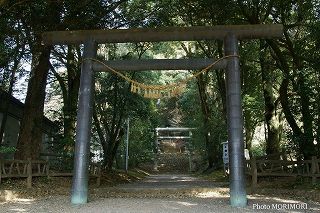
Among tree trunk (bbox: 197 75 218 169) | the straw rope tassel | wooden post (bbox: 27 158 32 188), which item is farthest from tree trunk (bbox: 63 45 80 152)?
tree trunk (bbox: 197 75 218 169)

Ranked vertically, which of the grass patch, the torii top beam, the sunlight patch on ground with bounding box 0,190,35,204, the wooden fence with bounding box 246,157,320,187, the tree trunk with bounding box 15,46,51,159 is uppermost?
the torii top beam

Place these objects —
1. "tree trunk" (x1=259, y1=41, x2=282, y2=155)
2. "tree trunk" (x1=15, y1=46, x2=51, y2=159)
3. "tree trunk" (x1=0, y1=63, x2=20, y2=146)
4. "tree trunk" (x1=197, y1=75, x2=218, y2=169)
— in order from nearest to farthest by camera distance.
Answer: "tree trunk" (x1=15, y1=46, x2=51, y2=159)
"tree trunk" (x1=0, y1=63, x2=20, y2=146)
"tree trunk" (x1=259, y1=41, x2=282, y2=155)
"tree trunk" (x1=197, y1=75, x2=218, y2=169)

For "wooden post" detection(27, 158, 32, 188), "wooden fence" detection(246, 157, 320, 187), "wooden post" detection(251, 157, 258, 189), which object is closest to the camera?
"wooden post" detection(27, 158, 32, 188)

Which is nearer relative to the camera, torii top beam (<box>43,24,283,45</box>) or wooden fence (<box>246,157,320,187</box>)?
torii top beam (<box>43,24,283,45</box>)

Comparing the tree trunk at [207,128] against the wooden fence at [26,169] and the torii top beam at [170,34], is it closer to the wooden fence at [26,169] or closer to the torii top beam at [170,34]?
the wooden fence at [26,169]

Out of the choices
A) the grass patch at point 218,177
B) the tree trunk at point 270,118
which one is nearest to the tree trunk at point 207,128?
the grass patch at point 218,177

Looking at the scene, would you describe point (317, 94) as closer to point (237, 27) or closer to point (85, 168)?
point (237, 27)

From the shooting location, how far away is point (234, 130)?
8836 millimetres

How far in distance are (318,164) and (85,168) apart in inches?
292

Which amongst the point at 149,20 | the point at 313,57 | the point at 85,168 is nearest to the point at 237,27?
the point at 85,168

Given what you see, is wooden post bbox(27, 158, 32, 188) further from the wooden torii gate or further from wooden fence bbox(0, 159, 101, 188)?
the wooden torii gate

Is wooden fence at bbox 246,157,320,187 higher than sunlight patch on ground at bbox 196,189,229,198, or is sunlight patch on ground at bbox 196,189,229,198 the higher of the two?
wooden fence at bbox 246,157,320,187

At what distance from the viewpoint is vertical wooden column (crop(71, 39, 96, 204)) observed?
29.0ft

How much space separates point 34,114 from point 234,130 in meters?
8.20
